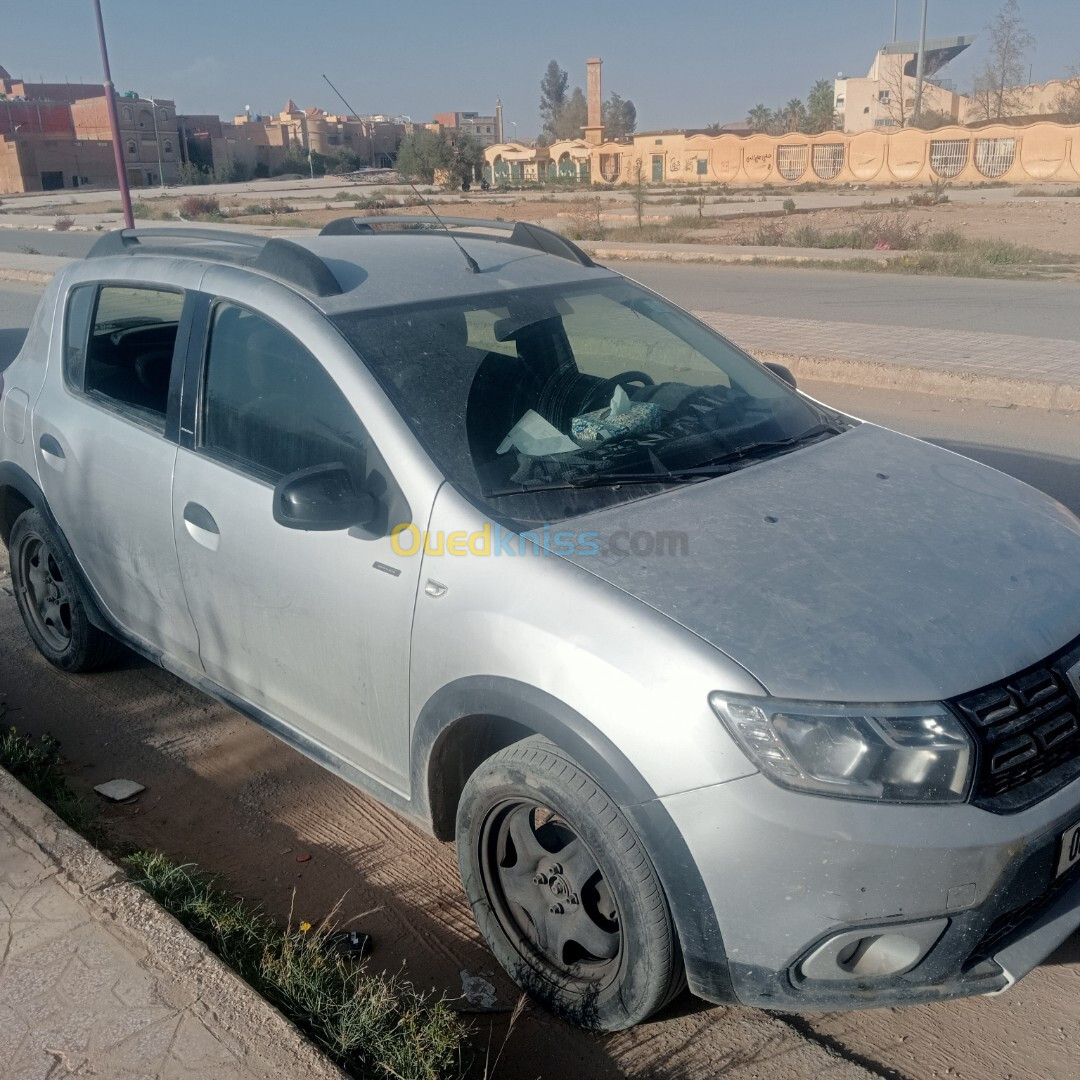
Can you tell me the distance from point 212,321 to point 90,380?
2.94ft

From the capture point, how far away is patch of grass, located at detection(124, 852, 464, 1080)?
2.36 meters

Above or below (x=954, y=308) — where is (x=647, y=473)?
above

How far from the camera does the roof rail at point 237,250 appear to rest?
3189 millimetres

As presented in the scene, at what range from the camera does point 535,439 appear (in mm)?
Answer: 3033

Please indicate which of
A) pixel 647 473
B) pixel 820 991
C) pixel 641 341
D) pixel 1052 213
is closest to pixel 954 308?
pixel 641 341

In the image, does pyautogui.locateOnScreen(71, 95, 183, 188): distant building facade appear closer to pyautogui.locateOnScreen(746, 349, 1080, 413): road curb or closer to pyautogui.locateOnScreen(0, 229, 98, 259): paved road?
pyautogui.locateOnScreen(0, 229, 98, 259): paved road

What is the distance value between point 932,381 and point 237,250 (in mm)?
7182

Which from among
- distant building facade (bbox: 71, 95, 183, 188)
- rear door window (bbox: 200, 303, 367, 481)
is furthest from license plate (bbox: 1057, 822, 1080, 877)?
distant building facade (bbox: 71, 95, 183, 188)

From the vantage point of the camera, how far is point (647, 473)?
3.00 meters

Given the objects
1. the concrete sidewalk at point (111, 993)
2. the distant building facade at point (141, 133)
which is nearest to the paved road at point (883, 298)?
the concrete sidewalk at point (111, 993)

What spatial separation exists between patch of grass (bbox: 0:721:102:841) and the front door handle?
0.94m

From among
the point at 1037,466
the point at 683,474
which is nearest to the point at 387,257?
the point at 683,474

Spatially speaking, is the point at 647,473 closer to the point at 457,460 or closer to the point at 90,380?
the point at 457,460

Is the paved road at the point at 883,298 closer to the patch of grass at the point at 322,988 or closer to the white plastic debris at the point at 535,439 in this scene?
the white plastic debris at the point at 535,439
